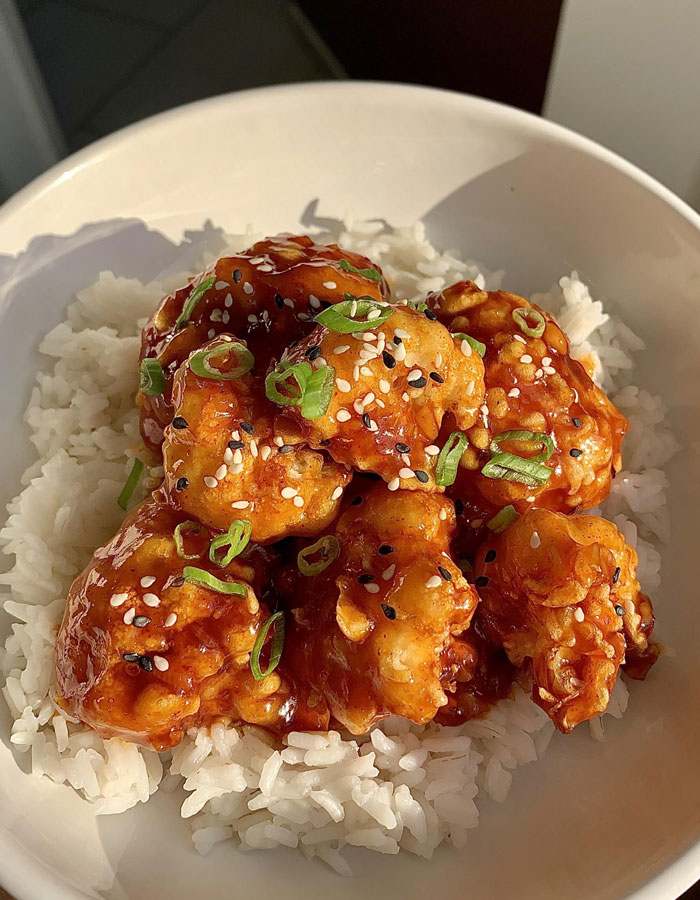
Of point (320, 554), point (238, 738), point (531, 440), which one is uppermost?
point (531, 440)

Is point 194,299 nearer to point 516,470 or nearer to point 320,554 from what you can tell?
point 320,554

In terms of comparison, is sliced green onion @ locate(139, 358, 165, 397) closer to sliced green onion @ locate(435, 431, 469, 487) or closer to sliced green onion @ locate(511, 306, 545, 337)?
sliced green onion @ locate(435, 431, 469, 487)

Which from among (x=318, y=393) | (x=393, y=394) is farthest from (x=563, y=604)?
(x=318, y=393)

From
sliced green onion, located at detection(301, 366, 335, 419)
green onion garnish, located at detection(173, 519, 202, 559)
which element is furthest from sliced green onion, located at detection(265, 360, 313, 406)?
green onion garnish, located at detection(173, 519, 202, 559)

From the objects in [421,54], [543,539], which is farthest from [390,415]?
[421,54]

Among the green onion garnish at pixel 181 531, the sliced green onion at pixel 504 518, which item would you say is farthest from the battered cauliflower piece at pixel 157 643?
the sliced green onion at pixel 504 518

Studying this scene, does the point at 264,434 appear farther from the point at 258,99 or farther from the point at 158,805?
the point at 258,99
